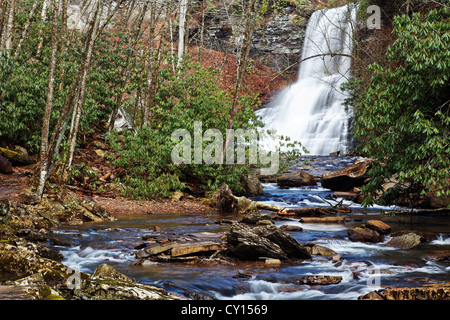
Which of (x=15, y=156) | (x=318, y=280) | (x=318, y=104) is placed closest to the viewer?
(x=318, y=280)

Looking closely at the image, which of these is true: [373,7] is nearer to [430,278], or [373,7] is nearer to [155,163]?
[155,163]

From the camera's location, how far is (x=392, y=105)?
8.98 metres

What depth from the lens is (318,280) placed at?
584 cm

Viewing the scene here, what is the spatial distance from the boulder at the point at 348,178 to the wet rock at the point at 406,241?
25.1 ft

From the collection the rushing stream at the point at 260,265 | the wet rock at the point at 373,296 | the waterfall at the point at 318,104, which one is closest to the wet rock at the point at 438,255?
the rushing stream at the point at 260,265

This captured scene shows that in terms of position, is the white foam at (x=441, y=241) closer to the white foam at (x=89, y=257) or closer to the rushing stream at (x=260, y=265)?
the rushing stream at (x=260, y=265)

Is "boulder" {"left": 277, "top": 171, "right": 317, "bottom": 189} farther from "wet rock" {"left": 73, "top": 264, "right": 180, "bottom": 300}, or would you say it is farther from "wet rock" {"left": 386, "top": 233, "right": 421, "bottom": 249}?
"wet rock" {"left": 73, "top": 264, "right": 180, "bottom": 300}

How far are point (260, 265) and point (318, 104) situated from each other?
2449 centimetres

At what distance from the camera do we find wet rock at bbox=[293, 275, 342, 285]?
5782 mm

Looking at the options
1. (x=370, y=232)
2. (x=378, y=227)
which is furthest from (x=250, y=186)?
(x=370, y=232)

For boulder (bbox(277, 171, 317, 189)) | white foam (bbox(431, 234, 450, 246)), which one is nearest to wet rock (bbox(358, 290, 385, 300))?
white foam (bbox(431, 234, 450, 246))

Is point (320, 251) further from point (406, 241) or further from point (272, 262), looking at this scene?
point (406, 241)

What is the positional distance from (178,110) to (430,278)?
1042 centimetres

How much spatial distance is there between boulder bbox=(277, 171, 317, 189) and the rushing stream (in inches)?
278
